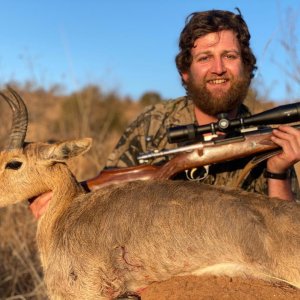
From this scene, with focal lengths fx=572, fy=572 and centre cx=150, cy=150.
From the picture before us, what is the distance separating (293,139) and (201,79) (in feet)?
5.00

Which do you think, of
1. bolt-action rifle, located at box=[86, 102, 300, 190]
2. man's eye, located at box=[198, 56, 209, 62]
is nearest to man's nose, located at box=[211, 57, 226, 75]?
man's eye, located at box=[198, 56, 209, 62]

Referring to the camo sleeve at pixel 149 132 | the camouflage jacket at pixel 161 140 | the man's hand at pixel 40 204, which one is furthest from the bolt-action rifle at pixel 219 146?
the camo sleeve at pixel 149 132

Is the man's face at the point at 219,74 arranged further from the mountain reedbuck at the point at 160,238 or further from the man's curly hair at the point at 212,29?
the mountain reedbuck at the point at 160,238

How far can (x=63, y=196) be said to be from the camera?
505cm

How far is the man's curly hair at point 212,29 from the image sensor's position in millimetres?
6164

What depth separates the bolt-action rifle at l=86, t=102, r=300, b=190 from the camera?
523 cm

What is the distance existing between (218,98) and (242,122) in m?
0.84

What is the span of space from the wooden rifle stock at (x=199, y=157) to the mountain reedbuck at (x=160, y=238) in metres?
0.47

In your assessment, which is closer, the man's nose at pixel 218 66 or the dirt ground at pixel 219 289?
the dirt ground at pixel 219 289

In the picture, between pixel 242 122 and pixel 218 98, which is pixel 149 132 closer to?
pixel 218 98

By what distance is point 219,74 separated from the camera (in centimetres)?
605

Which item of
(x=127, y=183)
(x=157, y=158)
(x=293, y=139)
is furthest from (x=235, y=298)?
(x=157, y=158)

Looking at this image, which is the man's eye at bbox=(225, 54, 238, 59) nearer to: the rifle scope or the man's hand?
the rifle scope

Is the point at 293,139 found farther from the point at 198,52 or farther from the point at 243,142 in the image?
the point at 198,52
